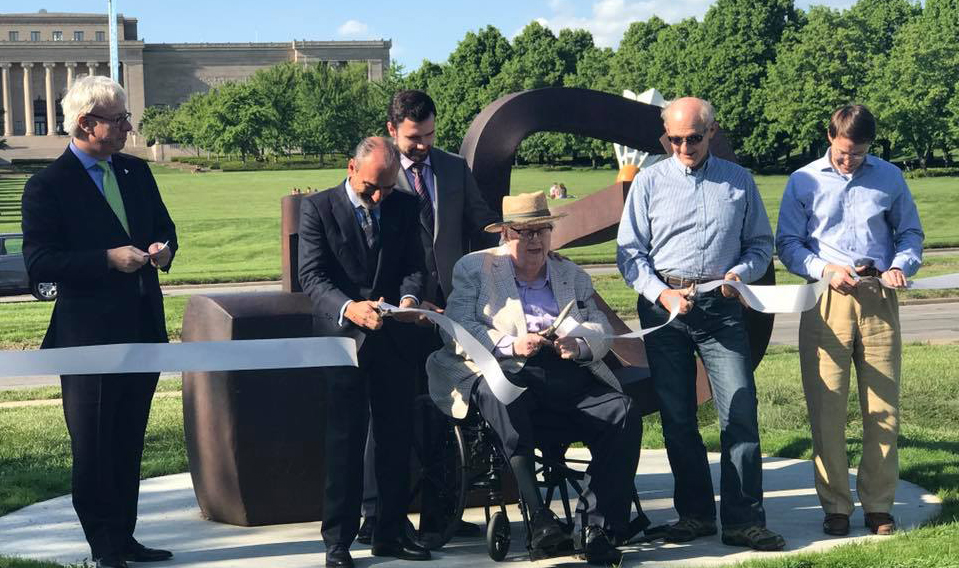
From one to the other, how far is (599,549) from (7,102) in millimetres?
128384

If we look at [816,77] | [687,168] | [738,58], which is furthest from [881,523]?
[738,58]

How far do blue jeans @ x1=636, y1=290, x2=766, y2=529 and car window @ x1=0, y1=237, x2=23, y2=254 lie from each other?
2241cm

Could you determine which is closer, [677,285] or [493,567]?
[493,567]

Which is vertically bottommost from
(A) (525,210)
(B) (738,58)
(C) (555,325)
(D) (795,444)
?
(D) (795,444)

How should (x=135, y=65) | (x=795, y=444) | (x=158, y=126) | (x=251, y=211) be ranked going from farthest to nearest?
(x=135, y=65) → (x=158, y=126) → (x=251, y=211) → (x=795, y=444)

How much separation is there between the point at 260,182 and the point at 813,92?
84.7ft

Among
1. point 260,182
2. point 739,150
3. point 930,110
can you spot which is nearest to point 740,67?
point 739,150

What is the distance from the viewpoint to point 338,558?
5.53 m

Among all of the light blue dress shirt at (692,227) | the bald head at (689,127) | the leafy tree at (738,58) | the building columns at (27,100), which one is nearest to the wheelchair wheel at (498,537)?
the light blue dress shirt at (692,227)

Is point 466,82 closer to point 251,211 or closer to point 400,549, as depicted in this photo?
point 251,211

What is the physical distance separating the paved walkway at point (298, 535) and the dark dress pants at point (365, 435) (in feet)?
0.69

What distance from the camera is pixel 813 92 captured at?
5991 cm

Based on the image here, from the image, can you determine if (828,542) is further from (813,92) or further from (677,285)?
(813,92)

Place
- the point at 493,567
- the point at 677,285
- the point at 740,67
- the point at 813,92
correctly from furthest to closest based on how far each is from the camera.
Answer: the point at 740,67 < the point at 813,92 < the point at 677,285 < the point at 493,567
